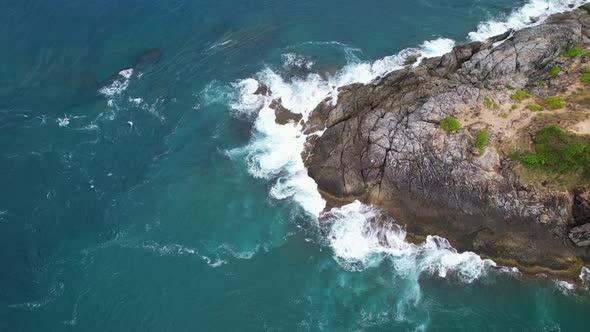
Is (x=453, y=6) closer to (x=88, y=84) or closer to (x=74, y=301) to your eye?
(x=88, y=84)

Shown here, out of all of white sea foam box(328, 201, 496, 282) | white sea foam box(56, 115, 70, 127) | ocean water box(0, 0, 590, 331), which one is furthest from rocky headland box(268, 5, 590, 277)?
white sea foam box(56, 115, 70, 127)

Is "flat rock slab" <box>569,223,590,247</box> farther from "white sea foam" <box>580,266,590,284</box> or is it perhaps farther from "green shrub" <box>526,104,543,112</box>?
"green shrub" <box>526,104,543,112</box>

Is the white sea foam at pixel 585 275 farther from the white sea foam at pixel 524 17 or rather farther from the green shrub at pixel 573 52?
the white sea foam at pixel 524 17

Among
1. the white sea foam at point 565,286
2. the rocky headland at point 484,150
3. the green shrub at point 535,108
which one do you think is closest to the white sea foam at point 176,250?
the rocky headland at point 484,150

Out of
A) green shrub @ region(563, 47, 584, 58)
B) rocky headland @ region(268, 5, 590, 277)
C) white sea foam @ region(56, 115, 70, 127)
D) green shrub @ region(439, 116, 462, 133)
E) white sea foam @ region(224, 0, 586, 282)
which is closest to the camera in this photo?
rocky headland @ region(268, 5, 590, 277)

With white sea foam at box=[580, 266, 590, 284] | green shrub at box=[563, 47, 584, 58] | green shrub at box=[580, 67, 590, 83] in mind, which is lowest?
white sea foam at box=[580, 266, 590, 284]

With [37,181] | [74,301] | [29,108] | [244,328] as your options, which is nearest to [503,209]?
[244,328]
